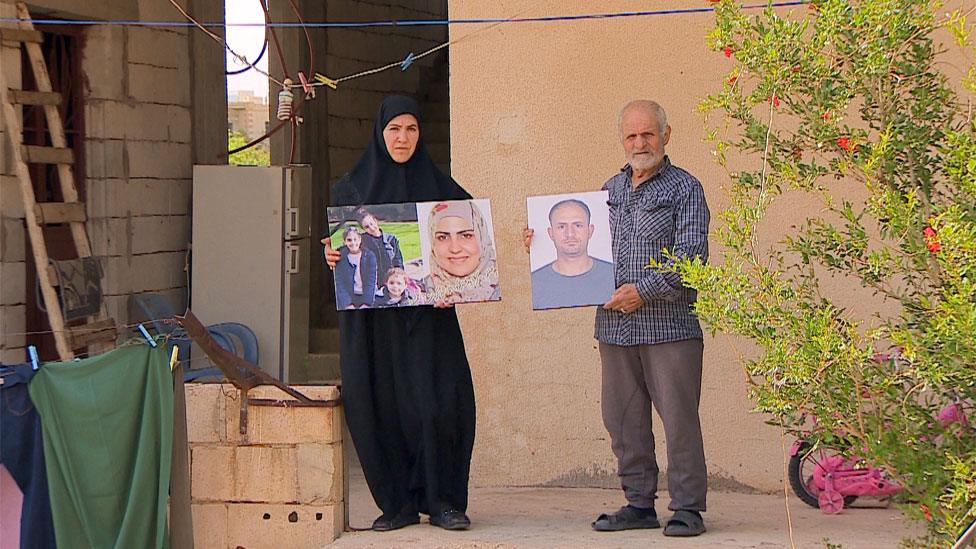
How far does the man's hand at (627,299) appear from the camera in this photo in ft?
15.9

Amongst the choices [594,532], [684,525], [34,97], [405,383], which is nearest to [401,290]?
[405,383]

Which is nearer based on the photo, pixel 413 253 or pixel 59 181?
pixel 413 253

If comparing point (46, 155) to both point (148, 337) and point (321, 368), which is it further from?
point (321, 368)

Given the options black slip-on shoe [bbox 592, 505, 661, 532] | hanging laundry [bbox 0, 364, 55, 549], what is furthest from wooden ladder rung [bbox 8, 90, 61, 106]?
black slip-on shoe [bbox 592, 505, 661, 532]

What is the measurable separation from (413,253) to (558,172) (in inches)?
59.4

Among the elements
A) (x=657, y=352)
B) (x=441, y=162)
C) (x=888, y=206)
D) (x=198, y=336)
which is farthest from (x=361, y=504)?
(x=441, y=162)

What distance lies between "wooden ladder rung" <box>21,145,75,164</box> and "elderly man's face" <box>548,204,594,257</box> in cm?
326

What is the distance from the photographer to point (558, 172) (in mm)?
6359

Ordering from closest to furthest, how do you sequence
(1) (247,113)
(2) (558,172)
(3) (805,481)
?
(3) (805,481)
(2) (558,172)
(1) (247,113)

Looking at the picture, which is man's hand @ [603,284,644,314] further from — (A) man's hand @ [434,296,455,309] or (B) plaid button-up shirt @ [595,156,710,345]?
(A) man's hand @ [434,296,455,309]

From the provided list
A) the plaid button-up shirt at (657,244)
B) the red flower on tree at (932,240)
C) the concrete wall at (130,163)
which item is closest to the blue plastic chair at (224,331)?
the concrete wall at (130,163)

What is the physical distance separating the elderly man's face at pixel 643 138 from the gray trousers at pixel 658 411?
70cm

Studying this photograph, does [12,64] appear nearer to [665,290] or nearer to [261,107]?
[665,290]

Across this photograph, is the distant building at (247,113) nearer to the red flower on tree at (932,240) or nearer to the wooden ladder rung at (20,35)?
the wooden ladder rung at (20,35)
